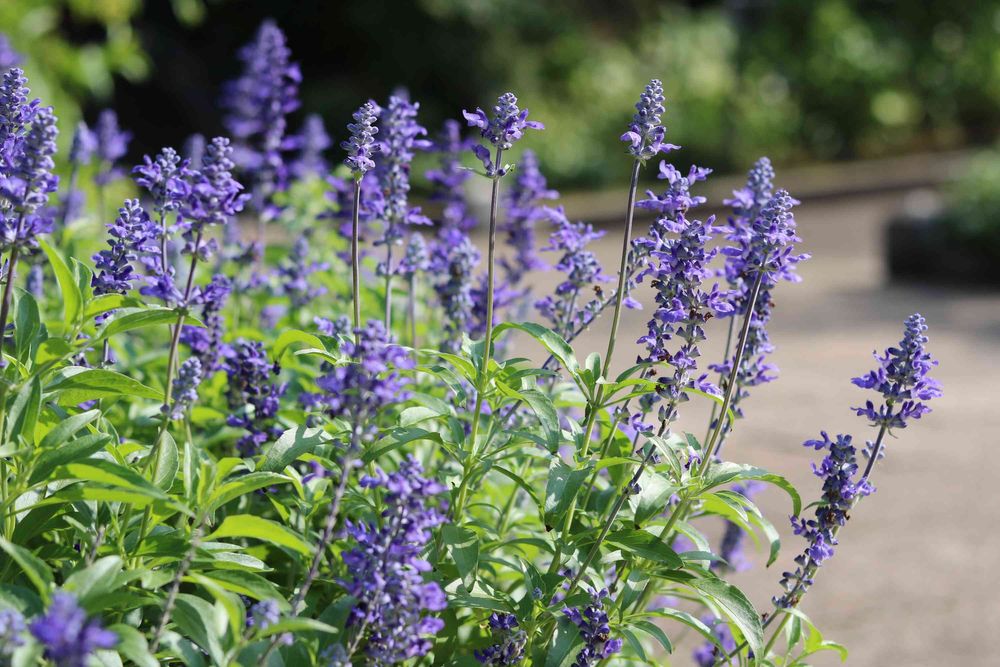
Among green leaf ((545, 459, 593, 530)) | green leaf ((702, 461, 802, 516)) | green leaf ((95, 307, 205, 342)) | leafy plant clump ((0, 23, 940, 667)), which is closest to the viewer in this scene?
leafy plant clump ((0, 23, 940, 667))

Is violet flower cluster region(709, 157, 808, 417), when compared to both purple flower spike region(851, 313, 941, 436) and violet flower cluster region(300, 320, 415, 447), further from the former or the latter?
violet flower cluster region(300, 320, 415, 447)

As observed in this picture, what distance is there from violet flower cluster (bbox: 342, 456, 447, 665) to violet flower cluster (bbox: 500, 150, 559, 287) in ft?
5.80

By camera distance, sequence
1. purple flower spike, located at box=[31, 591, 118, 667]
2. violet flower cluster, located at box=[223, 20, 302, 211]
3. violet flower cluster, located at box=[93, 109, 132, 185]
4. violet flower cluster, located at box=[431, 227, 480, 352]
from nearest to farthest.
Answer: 1. purple flower spike, located at box=[31, 591, 118, 667]
2. violet flower cluster, located at box=[431, 227, 480, 352]
3. violet flower cluster, located at box=[223, 20, 302, 211]
4. violet flower cluster, located at box=[93, 109, 132, 185]

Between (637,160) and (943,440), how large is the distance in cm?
593

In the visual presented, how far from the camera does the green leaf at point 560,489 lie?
87.8 inches

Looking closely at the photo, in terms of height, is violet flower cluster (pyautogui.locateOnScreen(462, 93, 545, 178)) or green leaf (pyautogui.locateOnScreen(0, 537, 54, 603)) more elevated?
violet flower cluster (pyautogui.locateOnScreen(462, 93, 545, 178))

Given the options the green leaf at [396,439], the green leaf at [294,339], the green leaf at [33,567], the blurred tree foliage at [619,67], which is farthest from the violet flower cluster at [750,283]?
the blurred tree foliage at [619,67]

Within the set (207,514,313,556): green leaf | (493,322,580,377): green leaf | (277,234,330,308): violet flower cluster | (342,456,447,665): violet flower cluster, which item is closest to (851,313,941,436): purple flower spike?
(493,322,580,377): green leaf

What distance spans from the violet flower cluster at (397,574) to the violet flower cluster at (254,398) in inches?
31.5

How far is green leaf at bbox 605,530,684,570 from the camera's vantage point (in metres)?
2.23

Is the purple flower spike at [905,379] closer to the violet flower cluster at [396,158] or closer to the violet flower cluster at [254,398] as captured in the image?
the violet flower cluster at [396,158]

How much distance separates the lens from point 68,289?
2.22 metres

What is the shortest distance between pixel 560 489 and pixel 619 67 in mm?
17752

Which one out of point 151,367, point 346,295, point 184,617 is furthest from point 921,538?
point 184,617
